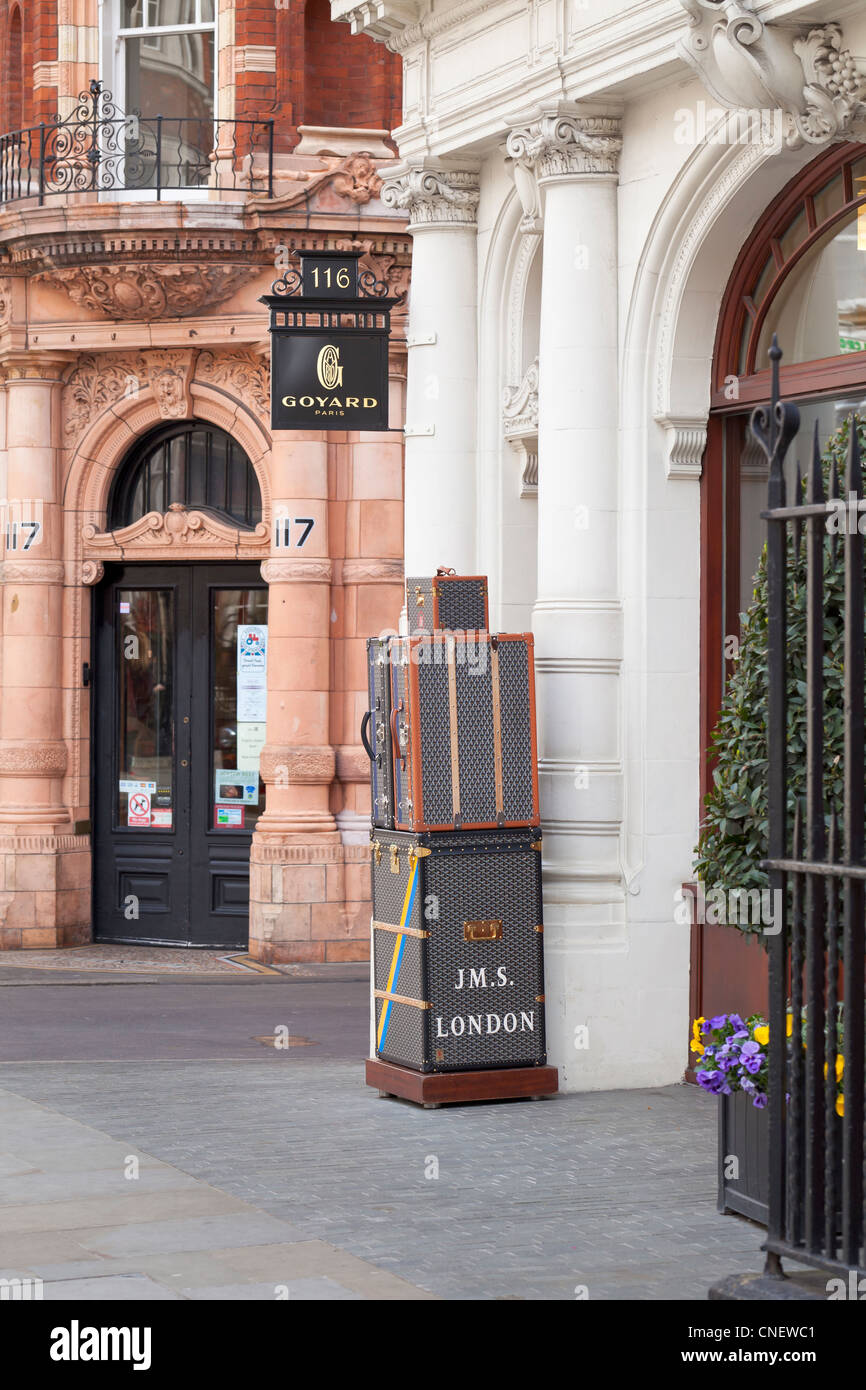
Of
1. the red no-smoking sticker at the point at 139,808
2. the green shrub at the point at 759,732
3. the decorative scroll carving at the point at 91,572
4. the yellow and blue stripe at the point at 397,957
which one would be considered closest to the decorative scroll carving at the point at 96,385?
the decorative scroll carving at the point at 91,572

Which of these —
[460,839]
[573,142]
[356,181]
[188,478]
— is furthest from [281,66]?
[460,839]

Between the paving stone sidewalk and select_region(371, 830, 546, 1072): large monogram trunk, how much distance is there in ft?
1.02

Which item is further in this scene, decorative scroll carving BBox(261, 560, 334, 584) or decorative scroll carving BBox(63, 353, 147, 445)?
decorative scroll carving BBox(63, 353, 147, 445)

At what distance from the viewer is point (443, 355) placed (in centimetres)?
1207

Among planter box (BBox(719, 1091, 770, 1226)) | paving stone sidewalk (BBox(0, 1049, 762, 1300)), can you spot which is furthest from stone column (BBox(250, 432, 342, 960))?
planter box (BBox(719, 1091, 770, 1226))

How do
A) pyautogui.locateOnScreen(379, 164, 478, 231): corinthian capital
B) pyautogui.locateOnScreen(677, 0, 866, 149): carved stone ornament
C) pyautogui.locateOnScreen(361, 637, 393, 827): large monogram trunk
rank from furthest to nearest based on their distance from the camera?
1. pyautogui.locateOnScreen(379, 164, 478, 231): corinthian capital
2. pyautogui.locateOnScreen(361, 637, 393, 827): large monogram trunk
3. pyautogui.locateOnScreen(677, 0, 866, 149): carved stone ornament

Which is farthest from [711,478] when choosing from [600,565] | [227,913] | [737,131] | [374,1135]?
[227,913]

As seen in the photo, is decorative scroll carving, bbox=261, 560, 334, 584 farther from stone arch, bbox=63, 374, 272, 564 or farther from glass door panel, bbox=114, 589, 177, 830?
glass door panel, bbox=114, 589, 177, 830

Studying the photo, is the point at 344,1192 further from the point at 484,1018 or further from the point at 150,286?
the point at 150,286

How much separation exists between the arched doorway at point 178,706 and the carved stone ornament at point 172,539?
0.02m

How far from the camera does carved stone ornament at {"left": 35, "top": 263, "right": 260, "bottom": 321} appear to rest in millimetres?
16484

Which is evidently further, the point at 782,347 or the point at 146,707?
the point at 146,707

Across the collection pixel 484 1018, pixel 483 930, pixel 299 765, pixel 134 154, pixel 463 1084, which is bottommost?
pixel 463 1084

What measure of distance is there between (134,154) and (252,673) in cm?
441
